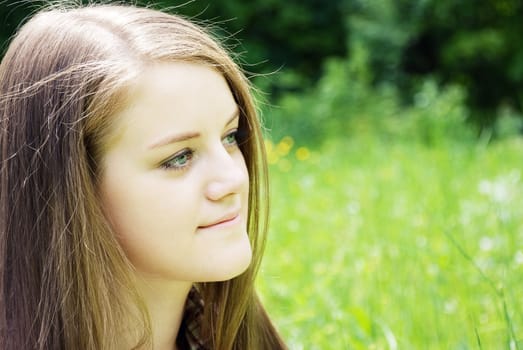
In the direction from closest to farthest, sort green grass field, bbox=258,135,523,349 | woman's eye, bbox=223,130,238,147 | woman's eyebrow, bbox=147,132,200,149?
woman's eyebrow, bbox=147,132,200,149 < woman's eye, bbox=223,130,238,147 < green grass field, bbox=258,135,523,349

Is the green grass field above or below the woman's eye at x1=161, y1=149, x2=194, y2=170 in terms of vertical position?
below

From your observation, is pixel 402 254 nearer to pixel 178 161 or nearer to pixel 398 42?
pixel 178 161

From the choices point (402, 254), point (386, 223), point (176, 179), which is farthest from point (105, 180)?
point (386, 223)

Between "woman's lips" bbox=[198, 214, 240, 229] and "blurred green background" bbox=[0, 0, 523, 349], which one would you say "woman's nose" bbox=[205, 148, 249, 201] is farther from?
"blurred green background" bbox=[0, 0, 523, 349]

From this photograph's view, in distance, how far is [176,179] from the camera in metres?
1.35

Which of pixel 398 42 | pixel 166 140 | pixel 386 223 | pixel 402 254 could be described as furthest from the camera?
pixel 398 42

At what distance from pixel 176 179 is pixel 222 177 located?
0.24 feet

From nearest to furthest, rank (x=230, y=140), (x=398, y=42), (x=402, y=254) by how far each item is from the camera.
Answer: (x=230, y=140) < (x=402, y=254) < (x=398, y=42)

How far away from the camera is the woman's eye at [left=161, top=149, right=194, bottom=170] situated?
1354 millimetres

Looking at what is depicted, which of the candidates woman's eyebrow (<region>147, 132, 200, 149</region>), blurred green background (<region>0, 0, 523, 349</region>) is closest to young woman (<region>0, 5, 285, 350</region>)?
woman's eyebrow (<region>147, 132, 200, 149</region>)

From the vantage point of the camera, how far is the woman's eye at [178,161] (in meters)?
1.35

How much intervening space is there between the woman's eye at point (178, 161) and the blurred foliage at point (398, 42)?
9708 mm

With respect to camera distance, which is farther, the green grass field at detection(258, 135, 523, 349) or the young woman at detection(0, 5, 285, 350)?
the green grass field at detection(258, 135, 523, 349)

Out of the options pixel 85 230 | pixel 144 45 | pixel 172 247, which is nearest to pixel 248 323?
pixel 172 247
